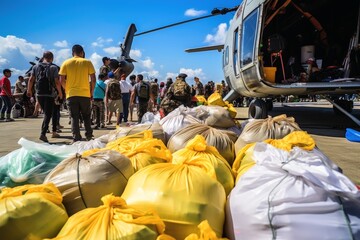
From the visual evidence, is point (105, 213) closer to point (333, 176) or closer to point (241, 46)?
point (333, 176)

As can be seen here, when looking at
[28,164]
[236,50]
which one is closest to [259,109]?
[236,50]

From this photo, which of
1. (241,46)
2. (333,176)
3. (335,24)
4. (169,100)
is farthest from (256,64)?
(333,176)

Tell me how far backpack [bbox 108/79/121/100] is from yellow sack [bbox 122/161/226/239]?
6424mm

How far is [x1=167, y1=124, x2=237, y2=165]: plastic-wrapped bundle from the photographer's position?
2.57m

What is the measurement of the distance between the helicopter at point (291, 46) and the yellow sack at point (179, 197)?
4731 millimetres

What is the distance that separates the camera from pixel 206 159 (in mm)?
1848

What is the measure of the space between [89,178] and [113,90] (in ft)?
21.0

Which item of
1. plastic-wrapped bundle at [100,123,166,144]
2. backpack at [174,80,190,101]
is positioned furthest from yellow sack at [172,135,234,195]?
backpack at [174,80,190,101]

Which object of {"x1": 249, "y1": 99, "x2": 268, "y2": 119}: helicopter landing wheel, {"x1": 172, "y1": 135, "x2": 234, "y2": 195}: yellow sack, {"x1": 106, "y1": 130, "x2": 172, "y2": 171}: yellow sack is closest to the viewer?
{"x1": 172, "y1": 135, "x2": 234, "y2": 195}: yellow sack

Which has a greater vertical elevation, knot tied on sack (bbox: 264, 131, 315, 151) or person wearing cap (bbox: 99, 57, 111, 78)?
person wearing cap (bbox: 99, 57, 111, 78)

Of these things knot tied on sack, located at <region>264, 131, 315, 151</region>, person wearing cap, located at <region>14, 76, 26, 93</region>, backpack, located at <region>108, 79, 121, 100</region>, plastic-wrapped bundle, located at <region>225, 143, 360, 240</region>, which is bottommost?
plastic-wrapped bundle, located at <region>225, 143, 360, 240</region>

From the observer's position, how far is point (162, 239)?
3.90 feet

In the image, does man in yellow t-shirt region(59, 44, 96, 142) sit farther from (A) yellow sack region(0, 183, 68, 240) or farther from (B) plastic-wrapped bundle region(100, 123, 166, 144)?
(A) yellow sack region(0, 183, 68, 240)

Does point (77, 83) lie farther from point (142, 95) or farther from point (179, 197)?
point (179, 197)
